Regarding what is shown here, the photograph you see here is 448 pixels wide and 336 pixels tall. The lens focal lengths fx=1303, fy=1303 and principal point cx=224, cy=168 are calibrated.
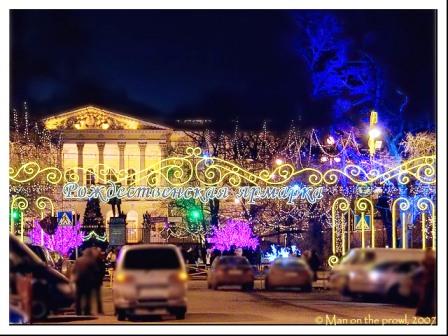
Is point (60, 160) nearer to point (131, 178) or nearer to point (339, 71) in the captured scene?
point (131, 178)

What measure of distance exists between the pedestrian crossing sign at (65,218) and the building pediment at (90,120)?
4.23ft

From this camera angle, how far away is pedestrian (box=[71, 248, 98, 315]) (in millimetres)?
17953

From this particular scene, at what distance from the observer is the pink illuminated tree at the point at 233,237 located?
62.5 feet

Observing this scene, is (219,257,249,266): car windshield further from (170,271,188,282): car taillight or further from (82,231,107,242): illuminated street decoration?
(82,231,107,242): illuminated street decoration

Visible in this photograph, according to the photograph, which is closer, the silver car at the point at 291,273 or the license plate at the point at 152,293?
the license plate at the point at 152,293

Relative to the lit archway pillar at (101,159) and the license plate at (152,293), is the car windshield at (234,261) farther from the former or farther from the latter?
the lit archway pillar at (101,159)

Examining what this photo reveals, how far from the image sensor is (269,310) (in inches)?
725

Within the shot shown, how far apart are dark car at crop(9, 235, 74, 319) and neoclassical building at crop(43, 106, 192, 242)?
1.05 metres

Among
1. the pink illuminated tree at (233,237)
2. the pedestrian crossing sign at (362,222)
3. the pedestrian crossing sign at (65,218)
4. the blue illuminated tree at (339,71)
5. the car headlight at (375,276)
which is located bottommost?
the car headlight at (375,276)

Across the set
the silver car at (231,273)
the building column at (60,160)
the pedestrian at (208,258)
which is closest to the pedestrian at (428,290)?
the silver car at (231,273)

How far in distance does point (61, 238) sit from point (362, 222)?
14.5 ft

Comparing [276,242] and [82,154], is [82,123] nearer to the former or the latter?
[82,154]

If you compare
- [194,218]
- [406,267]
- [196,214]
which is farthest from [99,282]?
[406,267]

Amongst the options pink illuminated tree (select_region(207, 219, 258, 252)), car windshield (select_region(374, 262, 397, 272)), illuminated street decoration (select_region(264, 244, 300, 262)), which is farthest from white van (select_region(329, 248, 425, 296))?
pink illuminated tree (select_region(207, 219, 258, 252))
